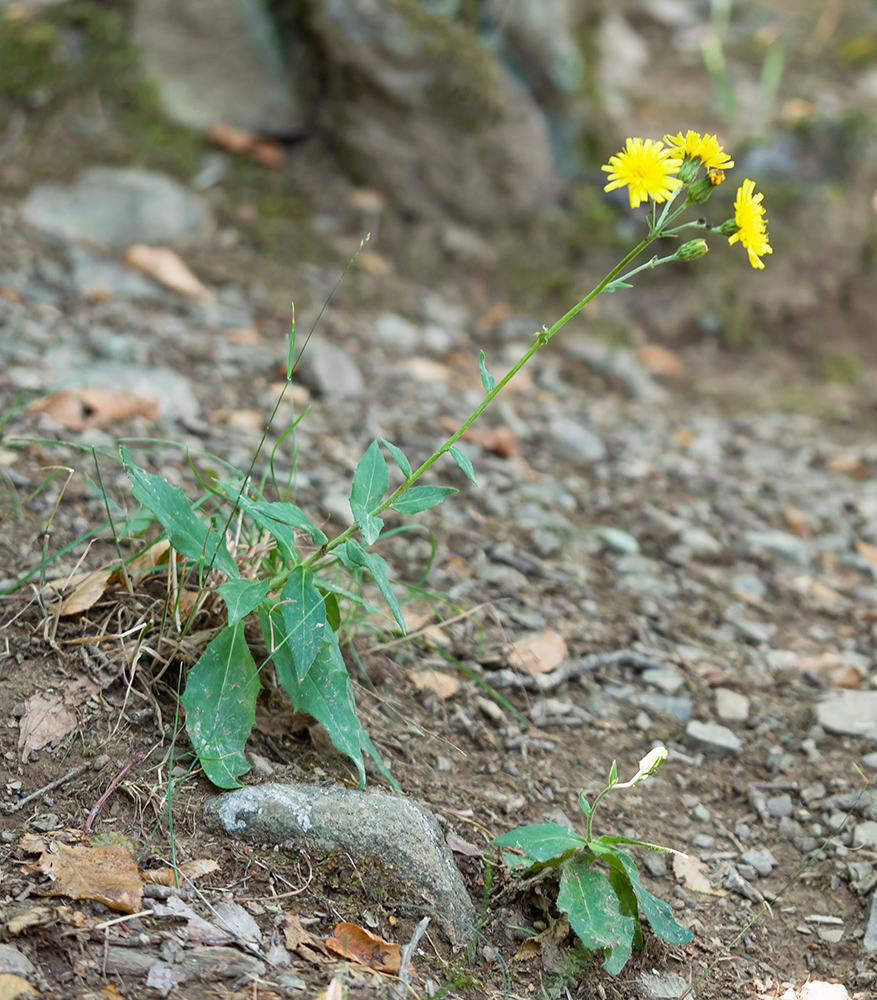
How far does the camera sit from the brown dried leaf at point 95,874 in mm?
1336

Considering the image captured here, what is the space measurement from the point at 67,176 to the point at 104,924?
3340 mm

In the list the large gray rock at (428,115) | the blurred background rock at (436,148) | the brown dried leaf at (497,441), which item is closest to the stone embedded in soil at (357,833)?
the brown dried leaf at (497,441)

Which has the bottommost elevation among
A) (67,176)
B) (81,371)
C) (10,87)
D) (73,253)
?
(81,371)

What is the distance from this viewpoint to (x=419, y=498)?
1600 mm

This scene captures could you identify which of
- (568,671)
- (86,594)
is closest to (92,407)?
(86,594)

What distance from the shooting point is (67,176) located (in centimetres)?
380

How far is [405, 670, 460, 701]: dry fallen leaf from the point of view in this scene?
82.4 inches

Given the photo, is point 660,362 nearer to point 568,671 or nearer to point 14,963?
point 568,671

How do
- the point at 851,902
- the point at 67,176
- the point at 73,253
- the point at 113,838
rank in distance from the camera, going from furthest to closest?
the point at 67,176, the point at 73,253, the point at 851,902, the point at 113,838

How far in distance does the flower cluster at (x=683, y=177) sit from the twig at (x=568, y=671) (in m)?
1.13

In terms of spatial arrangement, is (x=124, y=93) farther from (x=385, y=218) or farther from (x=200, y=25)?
(x=385, y=218)

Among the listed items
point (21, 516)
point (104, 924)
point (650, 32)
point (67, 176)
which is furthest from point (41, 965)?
point (650, 32)

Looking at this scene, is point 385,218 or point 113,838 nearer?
point 113,838

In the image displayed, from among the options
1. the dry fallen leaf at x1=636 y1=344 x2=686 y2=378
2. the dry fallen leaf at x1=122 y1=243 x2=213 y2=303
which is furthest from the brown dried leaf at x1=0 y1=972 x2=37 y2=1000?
the dry fallen leaf at x1=636 y1=344 x2=686 y2=378
